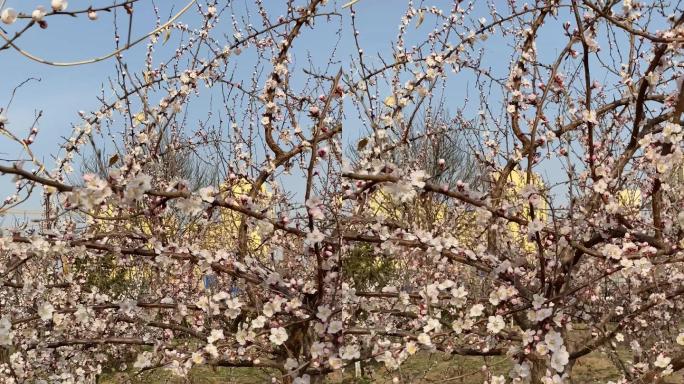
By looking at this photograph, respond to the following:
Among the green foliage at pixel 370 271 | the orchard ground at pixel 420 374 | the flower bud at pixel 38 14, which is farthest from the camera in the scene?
the green foliage at pixel 370 271

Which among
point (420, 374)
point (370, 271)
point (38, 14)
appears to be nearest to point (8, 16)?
point (38, 14)

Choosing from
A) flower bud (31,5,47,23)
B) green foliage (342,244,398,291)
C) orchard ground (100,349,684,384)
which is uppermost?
green foliage (342,244,398,291)

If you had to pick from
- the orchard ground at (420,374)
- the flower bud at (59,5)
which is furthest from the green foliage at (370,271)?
the flower bud at (59,5)

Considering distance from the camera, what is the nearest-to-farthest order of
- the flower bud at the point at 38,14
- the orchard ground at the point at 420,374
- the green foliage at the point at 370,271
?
the flower bud at the point at 38,14, the orchard ground at the point at 420,374, the green foliage at the point at 370,271

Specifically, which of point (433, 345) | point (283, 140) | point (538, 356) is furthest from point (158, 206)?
point (283, 140)

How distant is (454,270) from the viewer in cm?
891

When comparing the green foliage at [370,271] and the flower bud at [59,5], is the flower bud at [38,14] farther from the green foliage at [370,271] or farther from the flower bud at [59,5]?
the green foliage at [370,271]

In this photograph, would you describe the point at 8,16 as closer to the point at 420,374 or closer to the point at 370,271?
the point at 420,374

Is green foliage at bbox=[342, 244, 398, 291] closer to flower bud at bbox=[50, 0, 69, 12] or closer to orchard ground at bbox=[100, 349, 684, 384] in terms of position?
orchard ground at bbox=[100, 349, 684, 384]

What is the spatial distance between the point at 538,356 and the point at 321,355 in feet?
3.59

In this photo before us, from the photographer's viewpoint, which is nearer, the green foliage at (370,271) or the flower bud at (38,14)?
the flower bud at (38,14)

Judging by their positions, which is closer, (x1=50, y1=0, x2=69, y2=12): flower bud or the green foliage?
(x1=50, y1=0, x2=69, y2=12): flower bud

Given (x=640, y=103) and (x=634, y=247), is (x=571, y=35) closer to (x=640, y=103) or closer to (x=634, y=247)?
(x=640, y=103)

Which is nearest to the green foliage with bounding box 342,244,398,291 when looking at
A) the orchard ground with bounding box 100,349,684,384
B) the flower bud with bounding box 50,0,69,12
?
the orchard ground with bounding box 100,349,684,384
